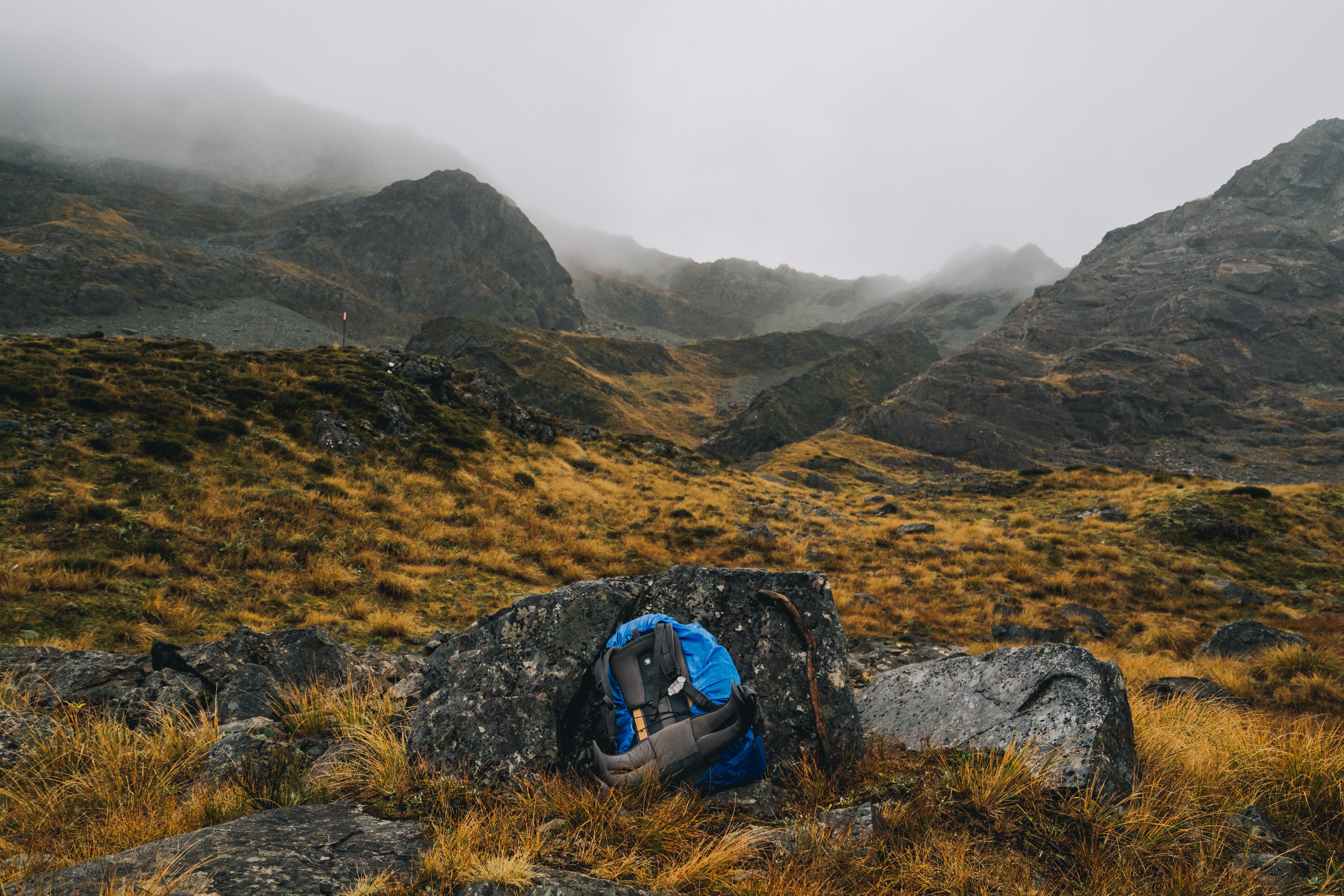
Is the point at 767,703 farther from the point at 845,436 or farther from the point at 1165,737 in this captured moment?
the point at 845,436

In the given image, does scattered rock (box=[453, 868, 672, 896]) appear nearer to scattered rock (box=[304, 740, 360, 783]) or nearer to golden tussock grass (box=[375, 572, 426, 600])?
scattered rock (box=[304, 740, 360, 783])

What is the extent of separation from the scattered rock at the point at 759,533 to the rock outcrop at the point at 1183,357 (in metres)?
64.1

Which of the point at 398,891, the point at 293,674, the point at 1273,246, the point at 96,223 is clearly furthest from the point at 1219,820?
the point at 1273,246

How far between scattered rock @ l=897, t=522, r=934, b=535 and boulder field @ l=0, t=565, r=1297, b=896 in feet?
57.1

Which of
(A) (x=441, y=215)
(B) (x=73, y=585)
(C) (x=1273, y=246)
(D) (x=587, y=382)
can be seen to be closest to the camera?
(B) (x=73, y=585)

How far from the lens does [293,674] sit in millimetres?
5992

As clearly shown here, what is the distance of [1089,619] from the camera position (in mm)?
12984

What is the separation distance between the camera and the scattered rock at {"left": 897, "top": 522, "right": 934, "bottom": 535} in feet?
70.6

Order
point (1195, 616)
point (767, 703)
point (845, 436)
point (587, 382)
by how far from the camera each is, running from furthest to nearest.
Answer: point (587, 382)
point (845, 436)
point (1195, 616)
point (767, 703)

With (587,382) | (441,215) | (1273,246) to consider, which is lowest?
(587,382)

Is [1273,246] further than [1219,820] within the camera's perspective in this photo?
Yes

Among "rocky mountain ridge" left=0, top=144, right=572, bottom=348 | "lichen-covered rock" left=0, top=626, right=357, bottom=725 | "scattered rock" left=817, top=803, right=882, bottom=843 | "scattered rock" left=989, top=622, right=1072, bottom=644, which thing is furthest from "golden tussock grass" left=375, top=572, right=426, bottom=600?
"rocky mountain ridge" left=0, top=144, right=572, bottom=348

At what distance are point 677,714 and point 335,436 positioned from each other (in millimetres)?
19306

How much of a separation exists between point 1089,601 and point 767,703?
1493 cm
